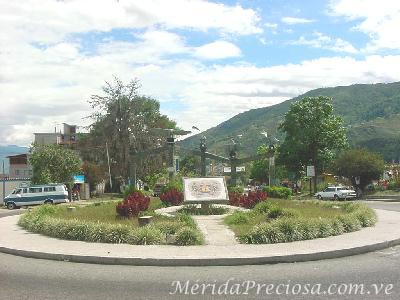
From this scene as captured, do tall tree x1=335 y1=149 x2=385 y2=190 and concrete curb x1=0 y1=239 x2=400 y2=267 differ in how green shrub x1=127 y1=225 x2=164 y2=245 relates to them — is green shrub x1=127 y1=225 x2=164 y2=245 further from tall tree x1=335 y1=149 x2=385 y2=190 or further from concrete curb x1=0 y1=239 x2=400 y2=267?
tall tree x1=335 y1=149 x2=385 y2=190

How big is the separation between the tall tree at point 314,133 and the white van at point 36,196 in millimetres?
31172

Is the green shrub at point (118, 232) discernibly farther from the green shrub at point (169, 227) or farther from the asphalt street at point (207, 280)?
the asphalt street at point (207, 280)

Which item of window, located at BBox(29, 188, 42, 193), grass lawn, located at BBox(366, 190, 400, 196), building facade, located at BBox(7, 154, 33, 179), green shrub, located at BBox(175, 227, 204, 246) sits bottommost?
grass lawn, located at BBox(366, 190, 400, 196)

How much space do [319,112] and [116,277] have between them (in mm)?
58854

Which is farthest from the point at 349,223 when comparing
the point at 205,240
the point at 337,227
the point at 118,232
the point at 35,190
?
the point at 35,190

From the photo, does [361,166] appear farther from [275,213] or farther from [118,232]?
[118,232]

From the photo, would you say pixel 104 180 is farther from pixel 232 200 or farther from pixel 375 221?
pixel 375 221

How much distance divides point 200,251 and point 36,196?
121ft

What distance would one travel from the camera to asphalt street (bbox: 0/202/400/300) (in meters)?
8.66

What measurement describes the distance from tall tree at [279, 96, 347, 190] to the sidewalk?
168 ft

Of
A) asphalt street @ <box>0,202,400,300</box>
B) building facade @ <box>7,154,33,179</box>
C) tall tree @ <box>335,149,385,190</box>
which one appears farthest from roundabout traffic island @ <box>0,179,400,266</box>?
building facade @ <box>7,154,33,179</box>

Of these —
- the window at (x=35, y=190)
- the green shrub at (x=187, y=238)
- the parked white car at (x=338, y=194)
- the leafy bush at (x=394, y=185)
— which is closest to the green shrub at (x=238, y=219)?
the green shrub at (x=187, y=238)

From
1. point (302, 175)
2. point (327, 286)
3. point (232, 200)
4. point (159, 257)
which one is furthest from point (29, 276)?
point (302, 175)

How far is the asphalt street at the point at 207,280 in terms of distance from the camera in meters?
8.66
